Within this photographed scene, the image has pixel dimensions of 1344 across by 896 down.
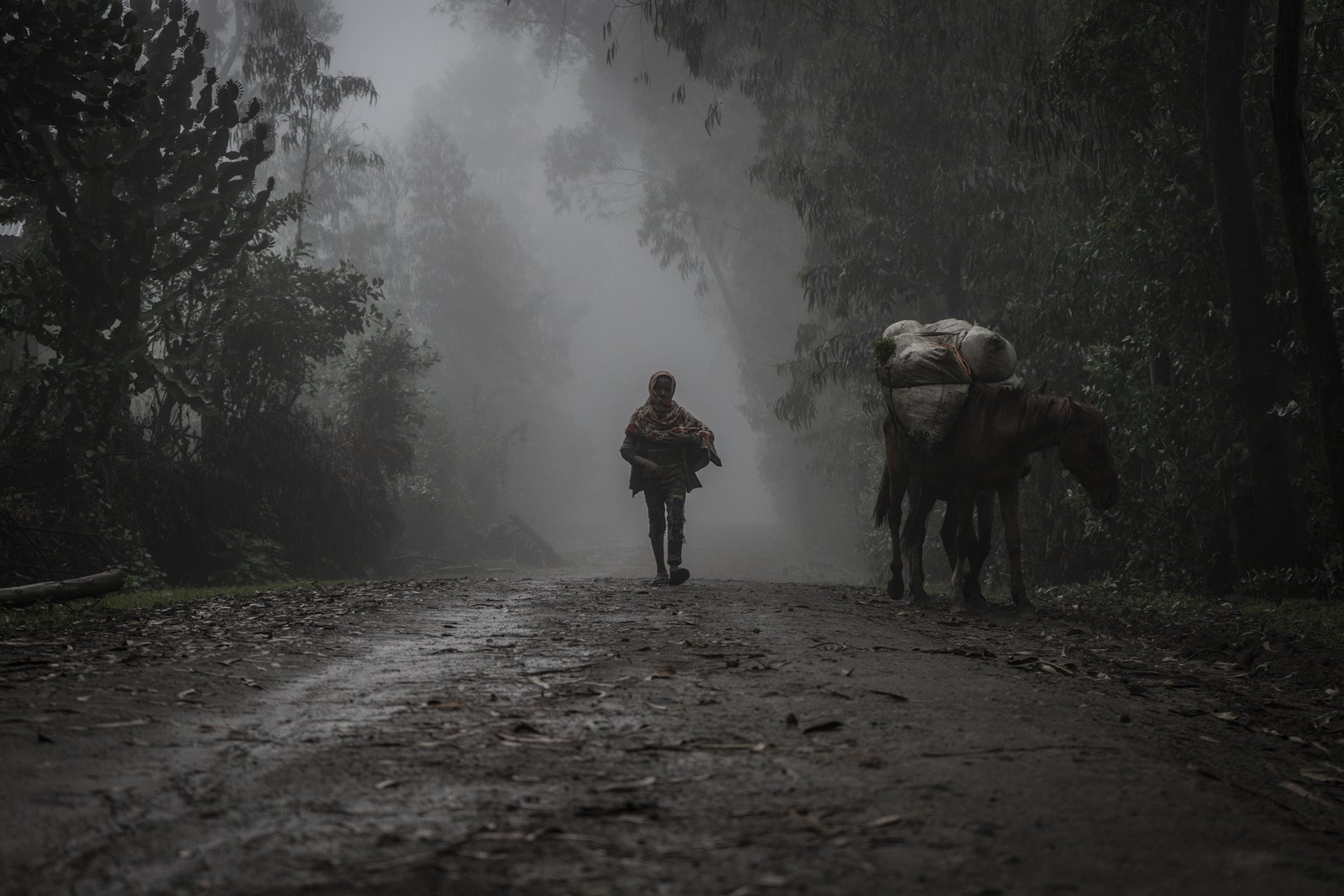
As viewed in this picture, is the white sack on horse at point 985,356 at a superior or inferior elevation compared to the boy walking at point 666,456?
superior

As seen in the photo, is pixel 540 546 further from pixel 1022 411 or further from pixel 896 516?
pixel 1022 411

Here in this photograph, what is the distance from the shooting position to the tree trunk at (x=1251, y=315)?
9.62 metres

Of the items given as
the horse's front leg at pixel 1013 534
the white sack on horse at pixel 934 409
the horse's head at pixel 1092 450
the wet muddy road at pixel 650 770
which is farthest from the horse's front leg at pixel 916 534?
the wet muddy road at pixel 650 770

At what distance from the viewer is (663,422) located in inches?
459

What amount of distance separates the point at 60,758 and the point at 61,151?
10267 mm

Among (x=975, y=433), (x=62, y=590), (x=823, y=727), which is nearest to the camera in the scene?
(x=823, y=727)

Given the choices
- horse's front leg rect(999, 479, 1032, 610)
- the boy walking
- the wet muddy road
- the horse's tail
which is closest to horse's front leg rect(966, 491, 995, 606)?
horse's front leg rect(999, 479, 1032, 610)

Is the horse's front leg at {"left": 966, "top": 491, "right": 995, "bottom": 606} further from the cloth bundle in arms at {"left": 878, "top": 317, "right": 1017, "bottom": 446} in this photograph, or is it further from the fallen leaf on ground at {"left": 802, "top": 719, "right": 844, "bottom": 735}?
the fallen leaf on ground at {"left": 802, "top": 719, "right": 844, "bottom": 735}

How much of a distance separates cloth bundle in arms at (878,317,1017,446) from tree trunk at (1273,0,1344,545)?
2857mm

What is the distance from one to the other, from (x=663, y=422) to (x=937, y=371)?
334 centimetres

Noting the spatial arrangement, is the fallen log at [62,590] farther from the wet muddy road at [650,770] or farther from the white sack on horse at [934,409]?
the white sack on horse at [934,409]

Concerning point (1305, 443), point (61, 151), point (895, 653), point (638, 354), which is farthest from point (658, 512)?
point (638, 354)

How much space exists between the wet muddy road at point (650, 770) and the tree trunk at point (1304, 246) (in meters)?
1.79

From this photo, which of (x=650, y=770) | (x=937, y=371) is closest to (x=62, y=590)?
(x=650, y=770)
